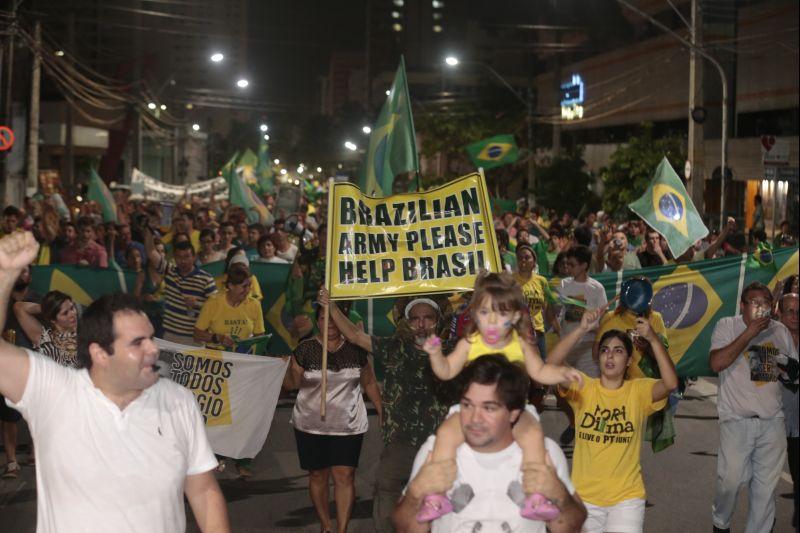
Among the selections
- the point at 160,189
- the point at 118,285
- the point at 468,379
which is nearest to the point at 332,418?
the point at 468,379

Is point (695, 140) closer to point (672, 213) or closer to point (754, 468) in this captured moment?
point (672, 213)

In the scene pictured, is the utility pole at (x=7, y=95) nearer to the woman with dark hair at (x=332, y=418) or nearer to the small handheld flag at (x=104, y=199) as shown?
the small handheld flag at (x=104, y=199)

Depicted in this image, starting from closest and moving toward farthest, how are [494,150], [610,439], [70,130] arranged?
[610,439] < [494,150] < [70,130]

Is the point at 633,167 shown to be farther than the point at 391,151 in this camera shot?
Yes

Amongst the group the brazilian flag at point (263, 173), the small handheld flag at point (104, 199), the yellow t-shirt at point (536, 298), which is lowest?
the yellow t-shirt at point (536, 298)

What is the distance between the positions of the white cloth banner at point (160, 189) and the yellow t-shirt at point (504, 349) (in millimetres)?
35653

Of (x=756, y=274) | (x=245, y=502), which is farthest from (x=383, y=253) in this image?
(x=756, y=274)

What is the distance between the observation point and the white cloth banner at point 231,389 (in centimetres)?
975

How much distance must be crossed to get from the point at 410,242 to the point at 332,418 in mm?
1270

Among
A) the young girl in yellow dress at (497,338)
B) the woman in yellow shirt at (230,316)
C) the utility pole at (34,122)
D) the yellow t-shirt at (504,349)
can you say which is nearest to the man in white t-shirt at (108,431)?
the young girl in yellow dress at (497,338)

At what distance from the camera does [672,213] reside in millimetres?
13289

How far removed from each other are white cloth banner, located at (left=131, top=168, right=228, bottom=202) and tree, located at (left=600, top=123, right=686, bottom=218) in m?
14.4

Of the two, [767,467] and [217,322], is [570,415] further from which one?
[217,322]

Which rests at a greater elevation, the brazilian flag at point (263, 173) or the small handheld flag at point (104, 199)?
the brazilian flag at point (263, 173)
